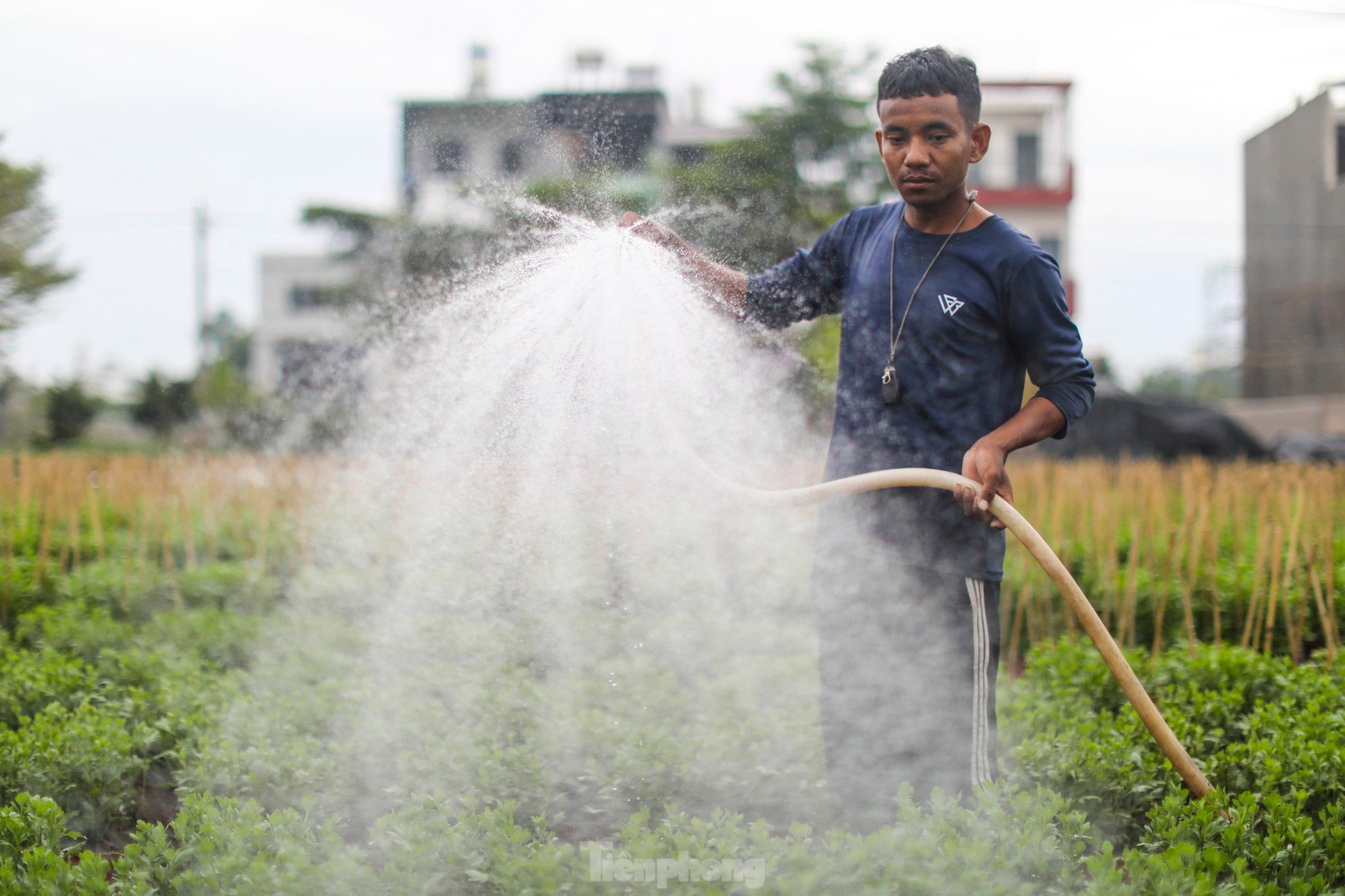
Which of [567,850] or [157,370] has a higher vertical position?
[157,370]

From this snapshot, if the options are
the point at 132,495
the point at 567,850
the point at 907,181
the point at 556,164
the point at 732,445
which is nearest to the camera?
the point at 567,850

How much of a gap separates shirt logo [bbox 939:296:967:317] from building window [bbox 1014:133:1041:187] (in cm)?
2424

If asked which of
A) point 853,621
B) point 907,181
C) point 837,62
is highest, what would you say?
point 837,62

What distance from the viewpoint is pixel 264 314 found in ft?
111

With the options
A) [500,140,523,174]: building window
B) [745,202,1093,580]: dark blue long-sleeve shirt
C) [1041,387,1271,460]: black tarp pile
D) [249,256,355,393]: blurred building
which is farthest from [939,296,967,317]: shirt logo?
[249,256,355,393]: blurred building

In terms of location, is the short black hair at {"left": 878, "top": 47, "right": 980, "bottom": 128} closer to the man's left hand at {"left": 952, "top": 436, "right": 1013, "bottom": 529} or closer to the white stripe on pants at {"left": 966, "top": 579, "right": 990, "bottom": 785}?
the man's left hand at {"left": 952, "top": 436, "right": 1013, "bottom": 529}

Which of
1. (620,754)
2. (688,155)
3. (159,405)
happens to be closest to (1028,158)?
(159,405)

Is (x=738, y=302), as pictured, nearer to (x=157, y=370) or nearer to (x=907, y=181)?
(x=907, y=181)

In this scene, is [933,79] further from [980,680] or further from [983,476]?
[980,680]

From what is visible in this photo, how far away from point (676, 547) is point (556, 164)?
2.47 m

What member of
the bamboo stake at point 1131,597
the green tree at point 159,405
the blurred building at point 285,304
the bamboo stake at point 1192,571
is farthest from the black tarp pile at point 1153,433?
the blurred building at point 285,304

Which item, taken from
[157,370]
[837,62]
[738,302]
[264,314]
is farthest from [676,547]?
[264,314]

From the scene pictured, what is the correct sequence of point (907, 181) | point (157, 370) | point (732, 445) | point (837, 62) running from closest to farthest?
point (907, 181)
point (732, 445)
point (837, 62)
point (157, 370)

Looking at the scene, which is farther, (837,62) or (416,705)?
(837,62)
